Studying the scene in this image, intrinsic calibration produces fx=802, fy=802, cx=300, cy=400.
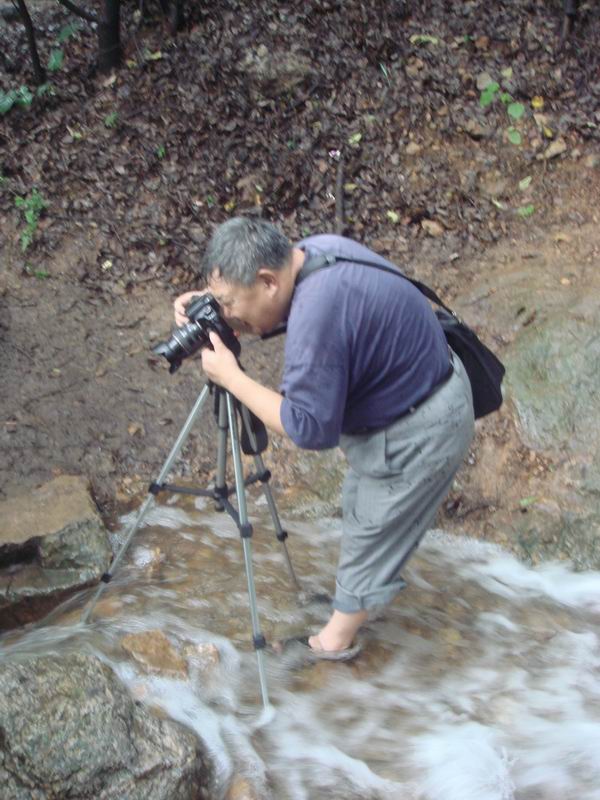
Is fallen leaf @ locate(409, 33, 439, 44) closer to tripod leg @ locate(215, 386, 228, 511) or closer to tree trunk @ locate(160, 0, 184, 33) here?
tree trunk @ locate(160, 0, 184, 33)

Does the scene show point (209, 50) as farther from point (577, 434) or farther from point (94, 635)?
point (94, 635)

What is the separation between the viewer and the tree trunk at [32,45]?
21.1 feet

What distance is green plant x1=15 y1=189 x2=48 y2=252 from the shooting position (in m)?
5.88

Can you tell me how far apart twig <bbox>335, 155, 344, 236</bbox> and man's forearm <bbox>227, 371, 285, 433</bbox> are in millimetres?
3561

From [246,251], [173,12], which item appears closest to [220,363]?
[246,251]

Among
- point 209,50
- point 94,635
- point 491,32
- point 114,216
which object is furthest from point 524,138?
point 94,635

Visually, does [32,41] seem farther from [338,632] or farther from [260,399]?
[338,632]

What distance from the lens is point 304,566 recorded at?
163 inches

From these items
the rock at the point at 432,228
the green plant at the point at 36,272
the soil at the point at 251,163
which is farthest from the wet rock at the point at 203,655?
the rock at the point at 432,228

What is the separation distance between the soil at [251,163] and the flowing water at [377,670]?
1.00m

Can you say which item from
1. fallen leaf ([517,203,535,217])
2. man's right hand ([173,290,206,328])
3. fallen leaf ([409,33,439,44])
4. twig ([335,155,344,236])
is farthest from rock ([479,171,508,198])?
man's right hand ([173,290,206,328])

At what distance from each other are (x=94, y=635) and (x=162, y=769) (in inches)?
33.8

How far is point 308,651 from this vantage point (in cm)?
344

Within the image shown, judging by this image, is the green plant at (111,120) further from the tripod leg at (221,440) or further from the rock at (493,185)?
the tripod leg at (221,440)
